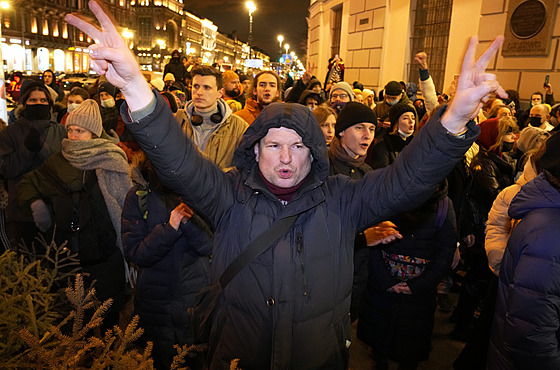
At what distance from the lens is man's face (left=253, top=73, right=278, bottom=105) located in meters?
6.61

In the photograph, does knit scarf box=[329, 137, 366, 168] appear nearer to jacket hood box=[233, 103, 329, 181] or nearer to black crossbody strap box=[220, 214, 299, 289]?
jacket hood box=[233, 103, 329, 181]

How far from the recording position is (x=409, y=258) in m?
3.78

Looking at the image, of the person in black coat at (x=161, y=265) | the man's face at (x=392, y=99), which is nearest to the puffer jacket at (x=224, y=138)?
the person in black coat at (x=161, y=265)

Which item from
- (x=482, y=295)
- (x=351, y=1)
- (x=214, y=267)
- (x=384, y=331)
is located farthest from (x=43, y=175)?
(x=351, y=1)

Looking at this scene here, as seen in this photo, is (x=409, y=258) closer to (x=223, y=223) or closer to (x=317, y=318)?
(x=317, y=318)

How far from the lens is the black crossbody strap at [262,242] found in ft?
6.73

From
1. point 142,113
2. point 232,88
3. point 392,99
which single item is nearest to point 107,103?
point 232,88

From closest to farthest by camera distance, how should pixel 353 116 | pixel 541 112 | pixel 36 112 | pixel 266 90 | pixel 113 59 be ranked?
1. pixel 113 59
2. pixel 353 116
3. pixel 36 112
4. pixel 266 90
5. pixel 541 112

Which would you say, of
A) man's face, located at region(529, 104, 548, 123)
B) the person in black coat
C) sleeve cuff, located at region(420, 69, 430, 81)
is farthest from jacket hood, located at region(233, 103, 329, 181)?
man's face, located at region(529, 104, 548, 123)

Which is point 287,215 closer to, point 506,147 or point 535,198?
point 535,198

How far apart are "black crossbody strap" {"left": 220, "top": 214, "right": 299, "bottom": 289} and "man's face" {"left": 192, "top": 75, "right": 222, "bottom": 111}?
296 cm

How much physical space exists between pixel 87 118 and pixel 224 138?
133 cm

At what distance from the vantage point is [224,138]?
459cm

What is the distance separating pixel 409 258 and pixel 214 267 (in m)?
2.15
